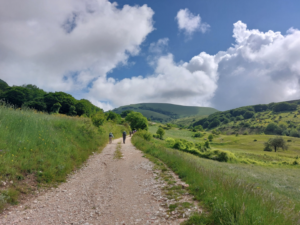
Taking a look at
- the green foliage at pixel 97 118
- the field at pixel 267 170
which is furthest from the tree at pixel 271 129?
the green foliage at pixel 97 118

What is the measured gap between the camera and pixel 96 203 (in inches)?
269

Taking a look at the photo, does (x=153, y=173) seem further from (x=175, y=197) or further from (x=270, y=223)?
(x=270, y=223)

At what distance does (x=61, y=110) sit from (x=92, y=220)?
75.0 meters

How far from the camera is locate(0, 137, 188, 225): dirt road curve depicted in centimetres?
549

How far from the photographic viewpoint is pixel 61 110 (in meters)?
70.8

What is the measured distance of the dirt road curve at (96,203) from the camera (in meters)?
5.49

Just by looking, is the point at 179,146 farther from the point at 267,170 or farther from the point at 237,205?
the point at 237,205

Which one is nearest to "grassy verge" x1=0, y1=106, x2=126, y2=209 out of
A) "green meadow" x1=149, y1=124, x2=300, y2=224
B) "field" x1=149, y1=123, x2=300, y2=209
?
"green meadow" x1=149, y1=124, x2=300, y2=224

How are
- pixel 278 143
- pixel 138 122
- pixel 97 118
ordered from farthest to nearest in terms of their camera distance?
pixel 138 122 → pixel 278 143 → pixel 97 118

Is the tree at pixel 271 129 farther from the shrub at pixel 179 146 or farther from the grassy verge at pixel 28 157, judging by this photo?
the grassy verge at pixel 28 157

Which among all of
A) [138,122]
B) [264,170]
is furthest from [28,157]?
[138,122]

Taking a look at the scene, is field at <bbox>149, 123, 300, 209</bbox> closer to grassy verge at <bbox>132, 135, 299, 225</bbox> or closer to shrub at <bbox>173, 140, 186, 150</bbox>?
grassy verge at <bbox>132, 135, 299, 225</bbox>

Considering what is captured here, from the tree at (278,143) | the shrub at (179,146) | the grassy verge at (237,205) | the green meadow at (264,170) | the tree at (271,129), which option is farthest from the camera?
the tree at (271,129)

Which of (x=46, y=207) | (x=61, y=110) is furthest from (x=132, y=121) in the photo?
(x=46, y=207)
